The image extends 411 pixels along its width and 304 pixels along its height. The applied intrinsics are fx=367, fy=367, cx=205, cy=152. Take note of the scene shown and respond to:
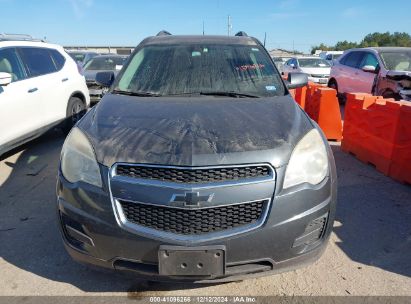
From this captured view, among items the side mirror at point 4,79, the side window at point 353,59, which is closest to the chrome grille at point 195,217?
the side mirror at point 4,79

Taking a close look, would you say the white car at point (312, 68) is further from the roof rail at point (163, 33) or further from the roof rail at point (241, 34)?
the roof rail at point (163, 33)

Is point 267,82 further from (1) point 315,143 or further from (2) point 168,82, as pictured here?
(1) point 315,143

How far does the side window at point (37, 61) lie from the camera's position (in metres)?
5.66

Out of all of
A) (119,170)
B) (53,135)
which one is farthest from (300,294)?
(53,135)

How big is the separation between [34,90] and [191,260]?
4511 mm

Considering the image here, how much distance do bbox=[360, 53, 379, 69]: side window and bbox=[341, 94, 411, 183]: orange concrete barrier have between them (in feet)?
13.9

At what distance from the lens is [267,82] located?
349 cm

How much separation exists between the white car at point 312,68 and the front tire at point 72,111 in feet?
34.5

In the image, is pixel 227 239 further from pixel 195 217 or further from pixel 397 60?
pixel 397 60

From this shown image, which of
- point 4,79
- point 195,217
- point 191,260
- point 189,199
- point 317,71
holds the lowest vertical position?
point 317,71

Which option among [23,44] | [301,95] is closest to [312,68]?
[301,95]

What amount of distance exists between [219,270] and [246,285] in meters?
0.61

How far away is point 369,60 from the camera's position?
387 inches

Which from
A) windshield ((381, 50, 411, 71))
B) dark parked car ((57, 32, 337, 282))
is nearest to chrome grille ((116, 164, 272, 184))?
dark parked car ((57, 32, 337, 282))
